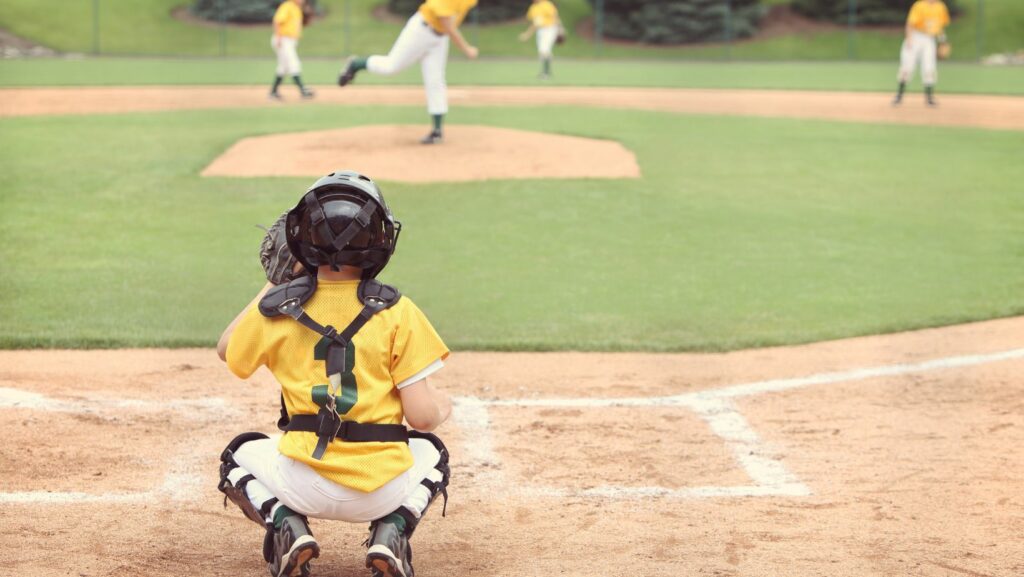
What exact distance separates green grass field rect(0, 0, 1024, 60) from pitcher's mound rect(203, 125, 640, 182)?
2271cm

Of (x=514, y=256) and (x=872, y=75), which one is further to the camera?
(x=872, y=75)

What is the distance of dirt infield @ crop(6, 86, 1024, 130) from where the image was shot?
61.6ft

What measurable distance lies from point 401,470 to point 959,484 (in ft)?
7.53

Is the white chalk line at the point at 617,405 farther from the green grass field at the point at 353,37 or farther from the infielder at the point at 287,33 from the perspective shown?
the green grass field at the point at 353,37

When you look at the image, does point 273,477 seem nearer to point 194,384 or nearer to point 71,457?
point 71,457

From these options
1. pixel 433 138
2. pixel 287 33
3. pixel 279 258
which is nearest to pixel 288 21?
pixel 287 33

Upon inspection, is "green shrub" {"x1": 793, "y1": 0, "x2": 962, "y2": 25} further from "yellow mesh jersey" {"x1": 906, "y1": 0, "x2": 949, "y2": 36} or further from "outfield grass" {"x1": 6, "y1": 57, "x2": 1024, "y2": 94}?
"yellow mesh jersey" {"x1": 906, "y1": 0, "x2": 949, "y2": 36}

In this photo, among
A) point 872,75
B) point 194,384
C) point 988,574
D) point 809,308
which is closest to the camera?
point 988,574

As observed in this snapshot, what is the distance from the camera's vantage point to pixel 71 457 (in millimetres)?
4734

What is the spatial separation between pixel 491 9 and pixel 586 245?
33.0 meters

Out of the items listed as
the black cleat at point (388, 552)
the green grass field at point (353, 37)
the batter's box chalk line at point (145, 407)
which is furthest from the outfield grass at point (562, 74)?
the black cleat at point (388, 552)

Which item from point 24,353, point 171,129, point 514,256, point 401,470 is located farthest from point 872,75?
point 401,470

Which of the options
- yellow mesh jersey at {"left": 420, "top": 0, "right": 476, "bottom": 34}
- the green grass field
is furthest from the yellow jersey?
the green grass field

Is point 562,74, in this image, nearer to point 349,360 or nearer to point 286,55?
point 286,55
